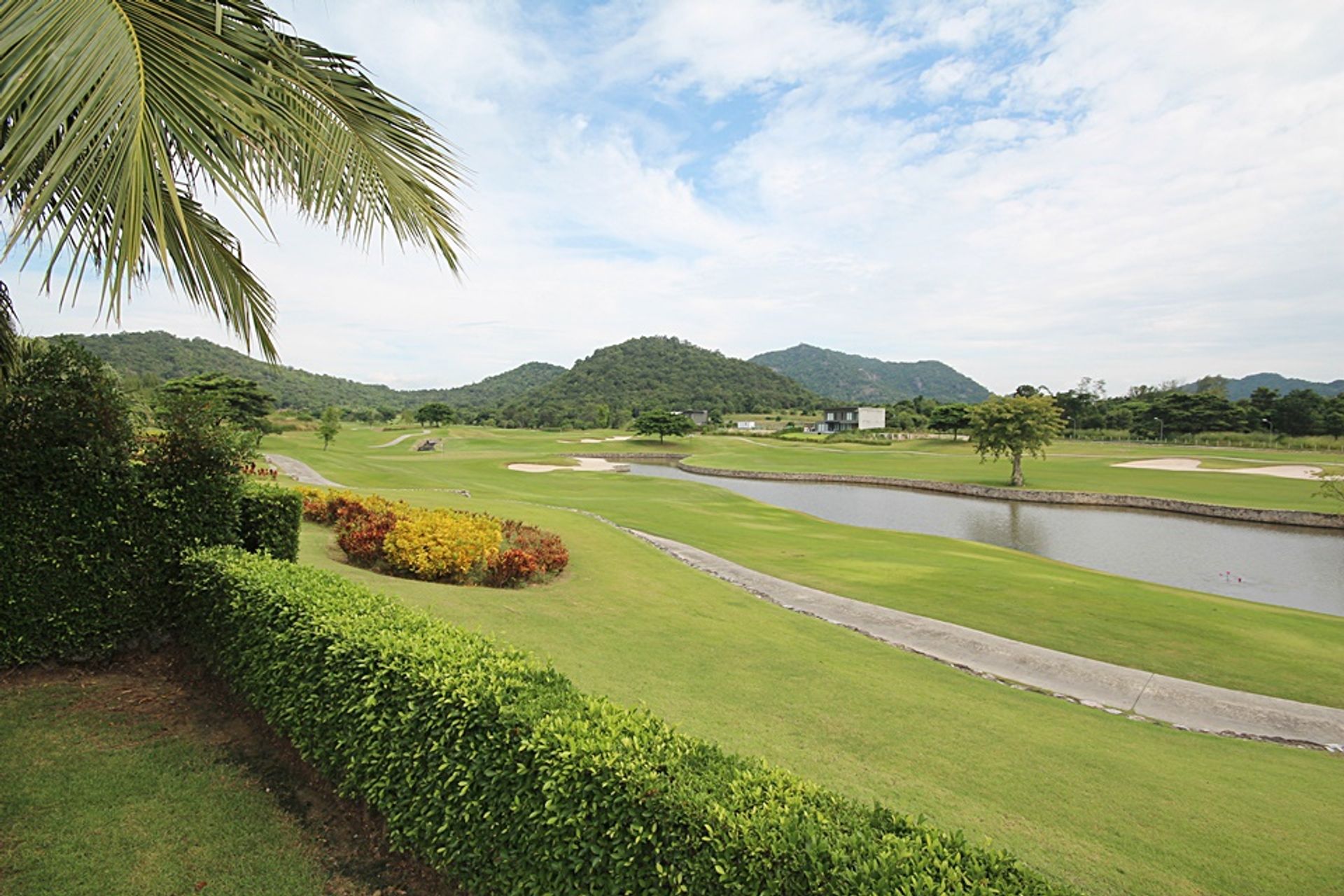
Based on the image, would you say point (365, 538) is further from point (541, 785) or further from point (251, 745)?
point (541, 785)

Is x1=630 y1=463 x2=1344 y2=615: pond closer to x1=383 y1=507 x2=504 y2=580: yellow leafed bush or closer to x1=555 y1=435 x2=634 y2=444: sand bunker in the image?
x1=383 y1=507 x2=504 y2=580: yellow leafed bush

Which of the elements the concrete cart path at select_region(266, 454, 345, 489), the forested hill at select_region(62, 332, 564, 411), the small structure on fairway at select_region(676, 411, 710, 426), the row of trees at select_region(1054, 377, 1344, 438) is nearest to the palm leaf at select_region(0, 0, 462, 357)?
the forested hill at select_region(62, 332, 564, 411)

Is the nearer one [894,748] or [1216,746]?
[894,748]

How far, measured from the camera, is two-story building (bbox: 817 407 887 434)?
98438mm

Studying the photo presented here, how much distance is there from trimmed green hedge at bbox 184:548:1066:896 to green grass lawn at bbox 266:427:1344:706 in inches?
323

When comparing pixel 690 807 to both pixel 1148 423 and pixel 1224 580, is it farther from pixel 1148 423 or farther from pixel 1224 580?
pixel 1148 423

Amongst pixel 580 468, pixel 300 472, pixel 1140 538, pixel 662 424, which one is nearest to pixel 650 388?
pixel 662 424

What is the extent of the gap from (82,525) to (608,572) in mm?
6854

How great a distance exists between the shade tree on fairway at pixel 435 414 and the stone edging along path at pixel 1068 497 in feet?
161

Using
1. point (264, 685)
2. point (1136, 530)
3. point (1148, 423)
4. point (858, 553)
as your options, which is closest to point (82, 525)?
point (264, 685)

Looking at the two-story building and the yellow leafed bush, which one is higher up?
the two-story building

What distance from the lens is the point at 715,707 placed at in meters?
5.57

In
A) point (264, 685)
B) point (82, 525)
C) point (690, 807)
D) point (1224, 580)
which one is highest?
point (82, 525)

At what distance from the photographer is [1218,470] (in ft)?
135
